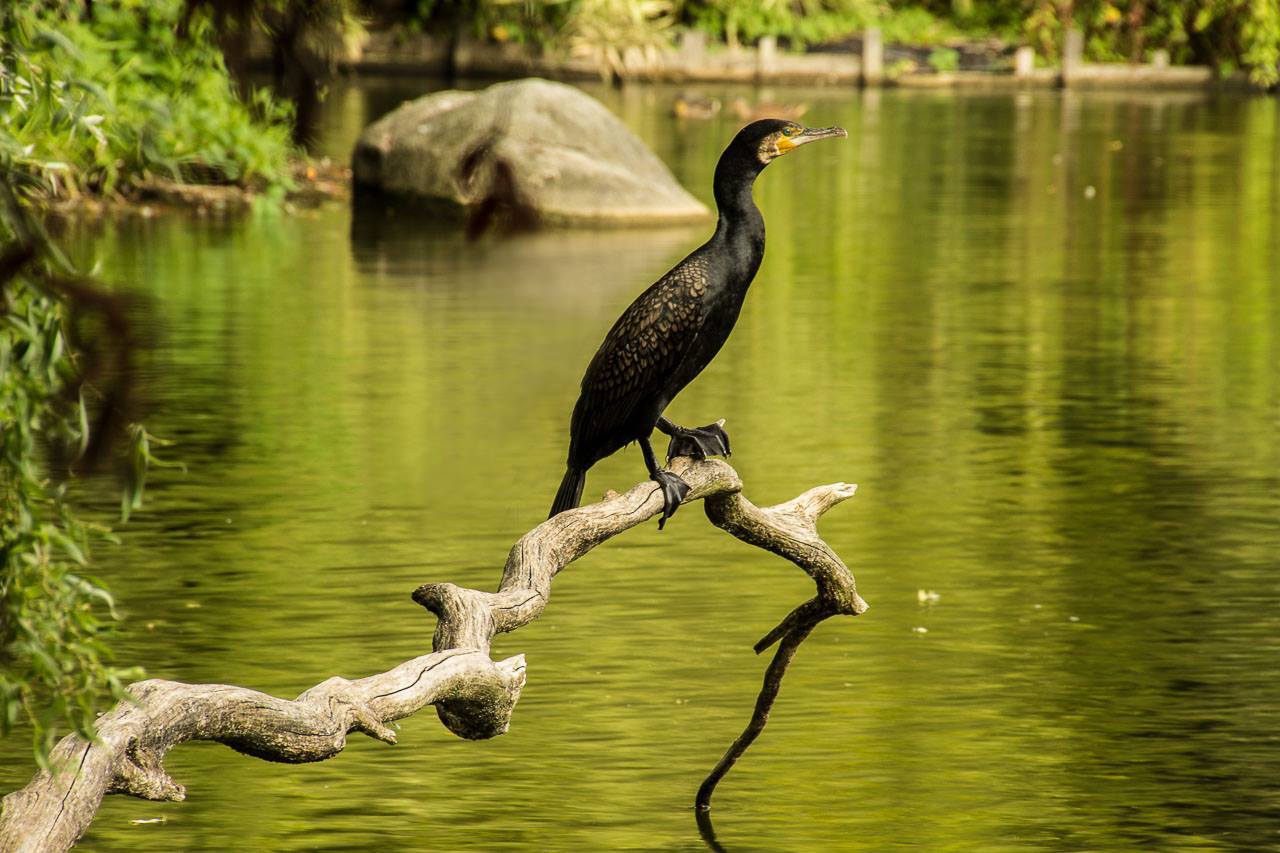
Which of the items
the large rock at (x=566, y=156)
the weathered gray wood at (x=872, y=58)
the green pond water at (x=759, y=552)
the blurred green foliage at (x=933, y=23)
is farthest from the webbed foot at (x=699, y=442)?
the weathered gray wood at (x=872, y=58)

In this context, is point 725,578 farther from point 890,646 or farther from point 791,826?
point 791,826

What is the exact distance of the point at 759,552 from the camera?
9.72m

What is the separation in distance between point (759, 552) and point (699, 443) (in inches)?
171

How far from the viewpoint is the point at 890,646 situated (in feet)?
26.9

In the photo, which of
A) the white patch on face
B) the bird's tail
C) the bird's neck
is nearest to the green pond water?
the bird's tail

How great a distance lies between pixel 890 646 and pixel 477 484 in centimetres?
290

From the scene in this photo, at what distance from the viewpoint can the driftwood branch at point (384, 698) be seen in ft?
12.3

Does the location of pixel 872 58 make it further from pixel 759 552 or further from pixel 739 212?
pixel 739 212

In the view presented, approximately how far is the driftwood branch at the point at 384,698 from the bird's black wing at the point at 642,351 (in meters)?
0.29

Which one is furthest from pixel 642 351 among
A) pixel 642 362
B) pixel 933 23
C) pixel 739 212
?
pixel 933 23

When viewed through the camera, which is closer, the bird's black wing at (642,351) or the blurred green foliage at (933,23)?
the bird's black wing at (642,351)

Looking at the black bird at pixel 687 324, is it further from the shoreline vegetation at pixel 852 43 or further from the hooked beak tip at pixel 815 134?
the shoreline vegetation at pixel 852 43

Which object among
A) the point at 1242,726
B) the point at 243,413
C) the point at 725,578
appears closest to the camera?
the point at 1242,726

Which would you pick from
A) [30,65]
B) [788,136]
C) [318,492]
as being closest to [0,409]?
[30,65]
